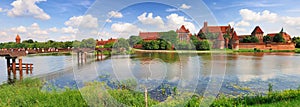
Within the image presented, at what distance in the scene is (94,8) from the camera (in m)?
3.31

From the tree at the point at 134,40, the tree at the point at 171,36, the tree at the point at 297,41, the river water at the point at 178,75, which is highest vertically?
the tree at the point at 297,41

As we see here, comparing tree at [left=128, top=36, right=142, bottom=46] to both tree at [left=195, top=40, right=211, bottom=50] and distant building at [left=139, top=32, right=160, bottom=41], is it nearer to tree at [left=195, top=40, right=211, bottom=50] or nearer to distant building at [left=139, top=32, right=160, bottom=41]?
distant building at [left=139, top=32, right=160, bottom=41]

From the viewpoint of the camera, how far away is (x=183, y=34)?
13.4 feet

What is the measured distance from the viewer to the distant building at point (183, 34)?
416 cm

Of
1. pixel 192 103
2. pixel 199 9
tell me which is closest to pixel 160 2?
pixel 199 9

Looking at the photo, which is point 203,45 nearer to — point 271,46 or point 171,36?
point 171,36

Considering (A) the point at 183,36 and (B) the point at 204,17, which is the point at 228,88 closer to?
(A) the point at 183,36

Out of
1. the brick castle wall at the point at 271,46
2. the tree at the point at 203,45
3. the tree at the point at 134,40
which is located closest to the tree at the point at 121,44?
the tree at the point at 134,40

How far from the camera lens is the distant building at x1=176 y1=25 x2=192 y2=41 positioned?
4160 millimetres

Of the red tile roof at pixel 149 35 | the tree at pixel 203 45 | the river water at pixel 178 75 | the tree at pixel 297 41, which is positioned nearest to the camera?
the red tile roof at pixel 149 35

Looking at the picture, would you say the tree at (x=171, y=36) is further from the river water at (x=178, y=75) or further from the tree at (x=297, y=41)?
the tree at (x=297, y=41)

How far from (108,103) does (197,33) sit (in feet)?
7.59

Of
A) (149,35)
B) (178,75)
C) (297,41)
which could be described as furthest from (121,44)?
(297,41)

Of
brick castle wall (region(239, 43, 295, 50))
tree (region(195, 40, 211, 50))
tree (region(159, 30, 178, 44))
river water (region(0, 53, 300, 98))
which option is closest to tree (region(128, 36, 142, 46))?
tree (region(159, 30, 178, 44))
